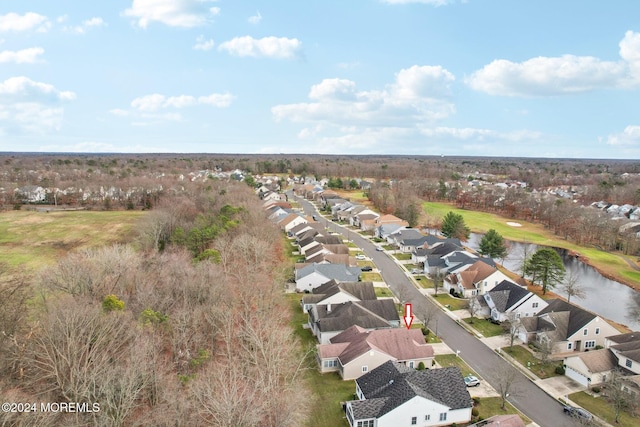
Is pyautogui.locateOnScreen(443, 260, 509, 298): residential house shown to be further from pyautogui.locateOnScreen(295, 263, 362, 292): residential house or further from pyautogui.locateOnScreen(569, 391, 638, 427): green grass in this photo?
pyautogui.locateOnScreen(569, 391, 638, 427): green grass

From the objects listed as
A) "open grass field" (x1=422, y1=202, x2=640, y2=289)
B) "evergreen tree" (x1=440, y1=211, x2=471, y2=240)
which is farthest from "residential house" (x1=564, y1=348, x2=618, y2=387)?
"evergreen tree" (x1=440, y1=211, x2=471, y2=240)

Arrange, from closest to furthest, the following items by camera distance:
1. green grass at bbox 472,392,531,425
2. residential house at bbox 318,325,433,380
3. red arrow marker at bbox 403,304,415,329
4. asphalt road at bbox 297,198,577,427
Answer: green grass at bbox 472,392,531,425 < asphalt road at bbox 297,198,577,427 < residential house at bbox 318,325,433,380 < red arrow marker at bbox 403,304,415,329

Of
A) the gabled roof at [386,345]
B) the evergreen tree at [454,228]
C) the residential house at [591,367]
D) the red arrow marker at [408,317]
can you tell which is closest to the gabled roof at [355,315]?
the red arrow marker at [408,317]

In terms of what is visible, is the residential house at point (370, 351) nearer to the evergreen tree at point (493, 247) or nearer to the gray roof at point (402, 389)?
the gray roof at point (402, 389)

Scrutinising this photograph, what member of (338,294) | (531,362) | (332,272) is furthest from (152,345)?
(531,362)

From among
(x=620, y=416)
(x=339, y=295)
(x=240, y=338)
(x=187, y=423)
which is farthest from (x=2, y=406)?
(x=620, y=416)

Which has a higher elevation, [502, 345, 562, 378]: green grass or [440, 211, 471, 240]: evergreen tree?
[440, 211, 471, 240]: evergreen tree

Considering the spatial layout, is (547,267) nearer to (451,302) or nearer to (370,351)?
(451,302)
